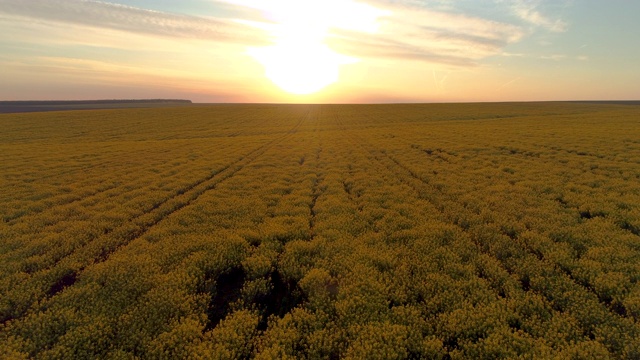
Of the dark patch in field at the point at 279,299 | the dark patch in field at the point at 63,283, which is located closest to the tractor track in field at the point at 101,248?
the dark patch in field at the point at 63,283

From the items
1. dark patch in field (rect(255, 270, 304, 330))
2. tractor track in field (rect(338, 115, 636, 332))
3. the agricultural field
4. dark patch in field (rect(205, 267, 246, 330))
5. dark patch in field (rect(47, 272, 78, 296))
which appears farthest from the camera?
dark patch in field (rect(47, 272, 78, 296))

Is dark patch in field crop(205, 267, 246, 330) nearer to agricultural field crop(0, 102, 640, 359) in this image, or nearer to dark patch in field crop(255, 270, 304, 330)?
agricultural field crop(0, 102, 640, 359)

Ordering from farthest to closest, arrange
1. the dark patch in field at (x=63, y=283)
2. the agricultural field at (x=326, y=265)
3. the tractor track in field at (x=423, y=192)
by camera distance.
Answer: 1. the dark patch in field at (x=63, y=283)
2. the tractor track in field at (x=423, y=192)
3. the agricultural field at (x=326, y=265)

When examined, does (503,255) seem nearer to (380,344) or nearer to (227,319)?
(380,344)

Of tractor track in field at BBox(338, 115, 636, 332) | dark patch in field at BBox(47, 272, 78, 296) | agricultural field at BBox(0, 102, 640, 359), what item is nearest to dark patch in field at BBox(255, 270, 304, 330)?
agricultural field at BBox(0, 102, 640, 359)

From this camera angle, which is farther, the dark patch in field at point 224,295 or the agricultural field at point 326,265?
the dark patch in field at point 224,295

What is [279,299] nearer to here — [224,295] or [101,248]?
[224,295]

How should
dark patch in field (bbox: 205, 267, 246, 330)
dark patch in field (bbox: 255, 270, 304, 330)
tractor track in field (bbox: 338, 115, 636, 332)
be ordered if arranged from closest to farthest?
tractor track in field (bbox: 338, 115, 636, 332) < dark patch in field (bbox: 205, 267, 246, 330) < dark patch in field (bbox: 255, 270, 304, 330)

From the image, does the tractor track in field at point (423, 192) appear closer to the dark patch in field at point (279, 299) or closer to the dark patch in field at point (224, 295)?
the dark patch in field at point (279, 299)
